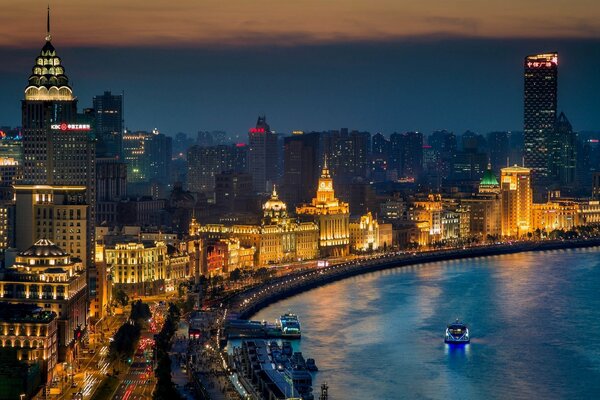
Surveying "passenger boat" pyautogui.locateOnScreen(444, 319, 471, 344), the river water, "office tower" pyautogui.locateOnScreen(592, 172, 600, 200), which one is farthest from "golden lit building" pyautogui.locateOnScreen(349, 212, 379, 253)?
"passenger boat" pyautogui.locateOnScreen(444, 319, 471, 344)

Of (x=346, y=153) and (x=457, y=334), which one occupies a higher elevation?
(x=346, y=153)

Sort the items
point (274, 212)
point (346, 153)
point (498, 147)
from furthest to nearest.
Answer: point (498, 147) < point (346, 153) < point (274, 212)

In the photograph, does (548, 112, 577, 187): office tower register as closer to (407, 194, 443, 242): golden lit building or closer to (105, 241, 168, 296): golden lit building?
(407, 194, 443, 242): golden lit building

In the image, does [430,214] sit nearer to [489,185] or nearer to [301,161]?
[489,185]

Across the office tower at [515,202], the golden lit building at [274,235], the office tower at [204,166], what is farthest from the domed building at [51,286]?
the office tower at [204,166]

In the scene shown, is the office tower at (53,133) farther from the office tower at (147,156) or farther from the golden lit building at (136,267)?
the office tower at (147,156)

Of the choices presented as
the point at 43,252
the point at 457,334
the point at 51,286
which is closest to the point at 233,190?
the point at 457,334
